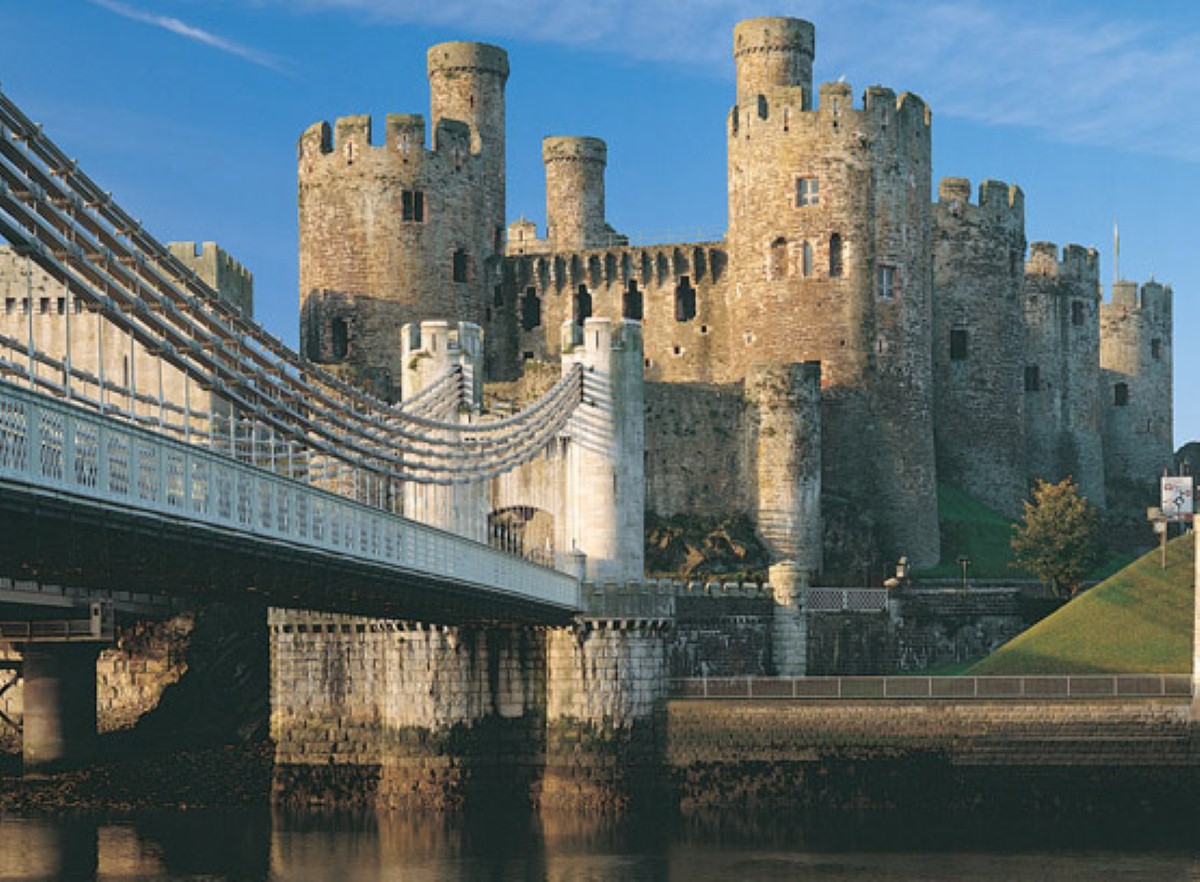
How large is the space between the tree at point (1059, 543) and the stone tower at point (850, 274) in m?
3.55

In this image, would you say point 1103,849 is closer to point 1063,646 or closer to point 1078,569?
point 1063,646

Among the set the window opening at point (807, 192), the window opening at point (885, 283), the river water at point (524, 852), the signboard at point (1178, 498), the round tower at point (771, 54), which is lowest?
the river water at point (524, 852)

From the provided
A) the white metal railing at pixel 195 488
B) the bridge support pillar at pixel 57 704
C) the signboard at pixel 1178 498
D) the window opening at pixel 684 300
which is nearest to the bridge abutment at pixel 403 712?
the bridge support pillar at pixel 57 704

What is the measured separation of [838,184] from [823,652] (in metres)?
17.8

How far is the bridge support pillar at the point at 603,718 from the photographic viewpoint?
181 ft

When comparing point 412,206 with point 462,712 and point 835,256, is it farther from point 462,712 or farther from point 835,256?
point 462,712

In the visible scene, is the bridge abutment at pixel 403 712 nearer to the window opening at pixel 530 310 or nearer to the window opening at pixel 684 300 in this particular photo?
the window opening at pixel 684 300

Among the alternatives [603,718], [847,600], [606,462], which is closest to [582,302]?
[847,600]

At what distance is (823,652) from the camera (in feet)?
218

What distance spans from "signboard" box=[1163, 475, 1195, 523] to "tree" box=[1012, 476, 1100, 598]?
682 centimetres

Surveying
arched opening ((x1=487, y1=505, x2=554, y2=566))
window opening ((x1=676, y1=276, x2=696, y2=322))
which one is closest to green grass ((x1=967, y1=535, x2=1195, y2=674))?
arched opening ((x1=487, y1=505, x2=554, y2=566))

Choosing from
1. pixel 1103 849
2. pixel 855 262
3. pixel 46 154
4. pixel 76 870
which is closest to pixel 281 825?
pixel 76 870

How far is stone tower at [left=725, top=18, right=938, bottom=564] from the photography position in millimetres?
77938

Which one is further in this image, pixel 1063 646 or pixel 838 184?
pixel 838 184
